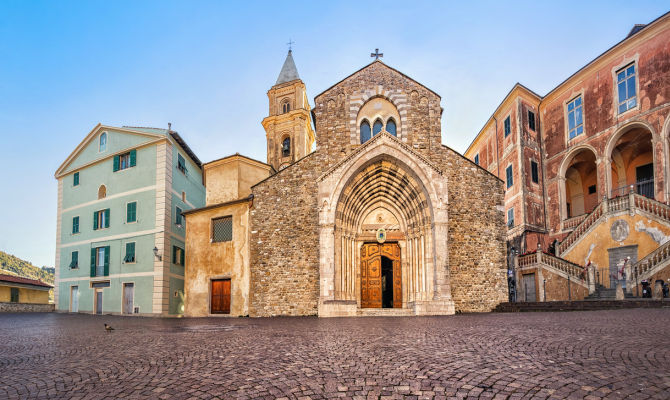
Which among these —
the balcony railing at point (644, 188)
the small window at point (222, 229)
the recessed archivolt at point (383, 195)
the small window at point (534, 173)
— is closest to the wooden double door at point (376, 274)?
the recessed archivolt at point (383, 195)

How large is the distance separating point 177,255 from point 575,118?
83.2ft

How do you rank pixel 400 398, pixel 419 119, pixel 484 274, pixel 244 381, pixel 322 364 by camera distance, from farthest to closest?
pixel 419 119 < pixel 484 274 < pixel 322 364 < pixel 244 381 < pixel 400 398

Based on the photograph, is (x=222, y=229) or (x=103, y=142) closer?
(x=222, y=229)

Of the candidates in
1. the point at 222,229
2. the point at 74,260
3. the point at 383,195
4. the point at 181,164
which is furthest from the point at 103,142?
the point at 383,195

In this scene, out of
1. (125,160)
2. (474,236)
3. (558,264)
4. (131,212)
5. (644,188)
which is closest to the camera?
(474,236)

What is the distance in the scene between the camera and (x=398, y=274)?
19.4 meters

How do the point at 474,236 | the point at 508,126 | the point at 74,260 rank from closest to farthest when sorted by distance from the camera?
the point at 474,236 → the point at 74,260 → the point at 508,126

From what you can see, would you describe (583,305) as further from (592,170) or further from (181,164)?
(181,164)

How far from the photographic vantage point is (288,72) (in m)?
48.0

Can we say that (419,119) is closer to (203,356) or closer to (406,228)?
(406,228)

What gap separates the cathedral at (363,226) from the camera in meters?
17.2

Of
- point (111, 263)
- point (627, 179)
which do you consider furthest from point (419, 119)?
point (111, 263)

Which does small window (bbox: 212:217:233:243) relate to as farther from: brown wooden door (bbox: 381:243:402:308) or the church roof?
the church roof

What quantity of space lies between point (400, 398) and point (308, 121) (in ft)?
137
